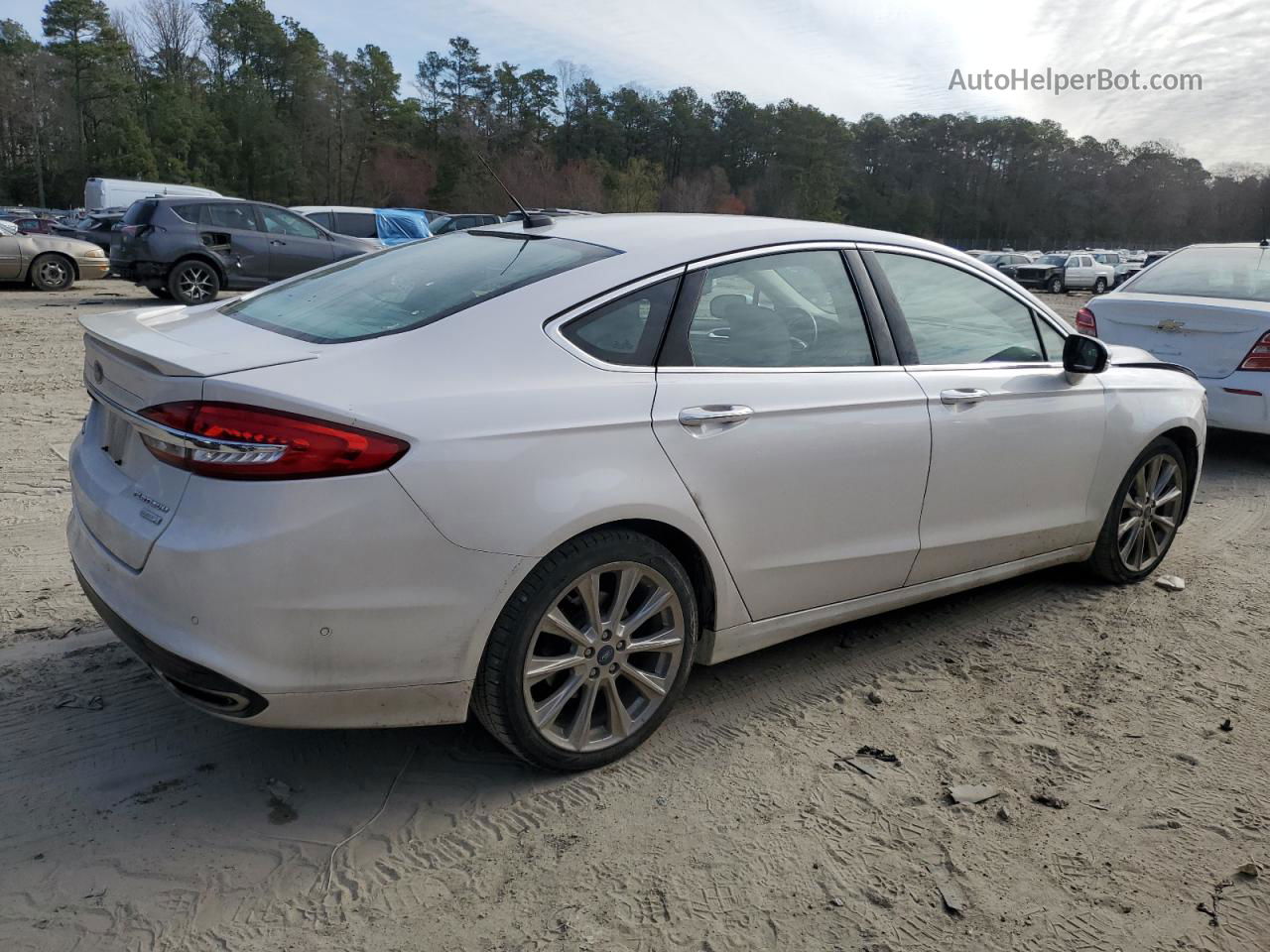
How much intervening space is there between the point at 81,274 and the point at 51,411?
11633 millimetres

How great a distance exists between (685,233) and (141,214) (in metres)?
14.0

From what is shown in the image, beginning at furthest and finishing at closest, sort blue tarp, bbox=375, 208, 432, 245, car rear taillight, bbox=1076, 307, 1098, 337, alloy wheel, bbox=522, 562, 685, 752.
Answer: blue tarp, bbox=375, 208, 432, 245
car rear taillight, bbox=1076, 307, 1098, 337
alloy wheel, bbox=522, 562, 685, 752

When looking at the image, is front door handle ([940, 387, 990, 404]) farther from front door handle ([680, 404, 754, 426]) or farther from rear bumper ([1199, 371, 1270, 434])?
rear bumper ([1199, 371, 1270, 434])

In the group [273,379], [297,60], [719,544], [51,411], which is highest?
[297,60]

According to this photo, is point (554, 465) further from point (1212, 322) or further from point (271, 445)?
point (1212, 322)

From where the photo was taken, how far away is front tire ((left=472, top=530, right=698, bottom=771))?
2643 mm

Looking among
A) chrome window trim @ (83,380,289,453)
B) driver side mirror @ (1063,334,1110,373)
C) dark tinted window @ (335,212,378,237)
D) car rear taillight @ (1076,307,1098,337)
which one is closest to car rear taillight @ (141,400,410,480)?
chrome window trim @ (83,380,289,453)

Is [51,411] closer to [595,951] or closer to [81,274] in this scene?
[595,951]

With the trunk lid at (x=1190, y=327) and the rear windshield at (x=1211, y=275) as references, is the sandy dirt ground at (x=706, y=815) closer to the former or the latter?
the trunk lid at (x=1190, y=327)

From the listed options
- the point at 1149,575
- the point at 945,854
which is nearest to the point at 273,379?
the point at 945,854

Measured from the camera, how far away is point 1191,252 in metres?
8.38

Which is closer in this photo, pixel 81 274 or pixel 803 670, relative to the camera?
pixel 803 670

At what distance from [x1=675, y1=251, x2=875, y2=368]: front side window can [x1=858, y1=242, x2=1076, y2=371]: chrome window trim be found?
24cm

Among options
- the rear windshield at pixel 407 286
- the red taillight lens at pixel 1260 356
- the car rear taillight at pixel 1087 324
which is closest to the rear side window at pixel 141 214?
the car rear taillight at pixel 1087 324
